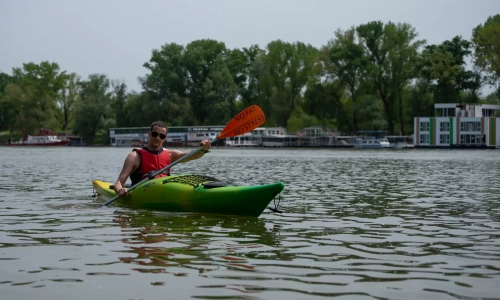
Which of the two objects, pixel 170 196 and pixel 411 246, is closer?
pixel 411 246

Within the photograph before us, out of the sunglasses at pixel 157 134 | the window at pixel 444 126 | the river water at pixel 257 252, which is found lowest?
the river water at pixel 257 252

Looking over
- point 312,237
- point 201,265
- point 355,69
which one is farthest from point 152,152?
point 355,69

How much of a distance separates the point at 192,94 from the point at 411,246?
332ft

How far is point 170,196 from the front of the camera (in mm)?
13133

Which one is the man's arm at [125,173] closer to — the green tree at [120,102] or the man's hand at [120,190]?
the man's hand at [120,190]

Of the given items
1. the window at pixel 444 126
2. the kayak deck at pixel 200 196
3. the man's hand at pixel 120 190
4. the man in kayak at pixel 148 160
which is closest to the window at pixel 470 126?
the window at pixel 444 126

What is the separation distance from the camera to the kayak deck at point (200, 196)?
1209 cm

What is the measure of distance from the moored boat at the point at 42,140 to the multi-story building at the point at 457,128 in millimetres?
57765

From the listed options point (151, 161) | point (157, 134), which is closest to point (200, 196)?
point (157, 134)

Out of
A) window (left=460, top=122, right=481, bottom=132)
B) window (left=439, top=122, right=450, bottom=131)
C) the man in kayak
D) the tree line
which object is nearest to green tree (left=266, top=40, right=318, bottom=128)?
the tree line

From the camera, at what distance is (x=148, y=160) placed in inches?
545

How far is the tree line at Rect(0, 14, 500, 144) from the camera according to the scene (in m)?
87.8

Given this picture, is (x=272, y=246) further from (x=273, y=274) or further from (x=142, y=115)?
(x=142, y=115)

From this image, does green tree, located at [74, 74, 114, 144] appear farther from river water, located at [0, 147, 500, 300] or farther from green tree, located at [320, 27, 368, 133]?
river water, located at [0, 147, 500, 300]
